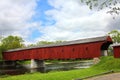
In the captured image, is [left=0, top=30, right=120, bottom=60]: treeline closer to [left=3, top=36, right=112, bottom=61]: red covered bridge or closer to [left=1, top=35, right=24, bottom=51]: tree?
[left=1, top=35, right=24, bottom=51]: tree

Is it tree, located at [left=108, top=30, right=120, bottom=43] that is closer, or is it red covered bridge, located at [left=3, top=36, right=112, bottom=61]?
red covered bridge, located at [left=3, top=36, right=112, bottom=61]

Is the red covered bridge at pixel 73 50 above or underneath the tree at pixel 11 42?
underneath

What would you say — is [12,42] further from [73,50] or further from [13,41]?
[73,50]

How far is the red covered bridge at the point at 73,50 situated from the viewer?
1617 inches

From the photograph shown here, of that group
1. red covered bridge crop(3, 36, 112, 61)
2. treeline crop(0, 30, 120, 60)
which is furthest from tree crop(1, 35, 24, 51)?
red covered bridge crop(3, 36, 112, 61)

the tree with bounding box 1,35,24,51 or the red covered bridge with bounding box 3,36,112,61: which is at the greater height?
the tree with bounding box 1,35,24,51

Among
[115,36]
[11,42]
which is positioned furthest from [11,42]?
[115,36]

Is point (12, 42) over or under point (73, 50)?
over

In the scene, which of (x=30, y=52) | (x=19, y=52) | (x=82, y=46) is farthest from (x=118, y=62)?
(x=19, y=52)

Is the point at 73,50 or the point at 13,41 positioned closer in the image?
the point at 73,50

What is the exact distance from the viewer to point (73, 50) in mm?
45531

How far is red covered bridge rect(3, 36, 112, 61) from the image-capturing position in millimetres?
41066

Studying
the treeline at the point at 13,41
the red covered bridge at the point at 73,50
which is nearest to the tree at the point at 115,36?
the treeline at the point at 13,41

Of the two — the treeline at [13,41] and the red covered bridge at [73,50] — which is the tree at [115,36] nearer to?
the treeline at [13,41]
